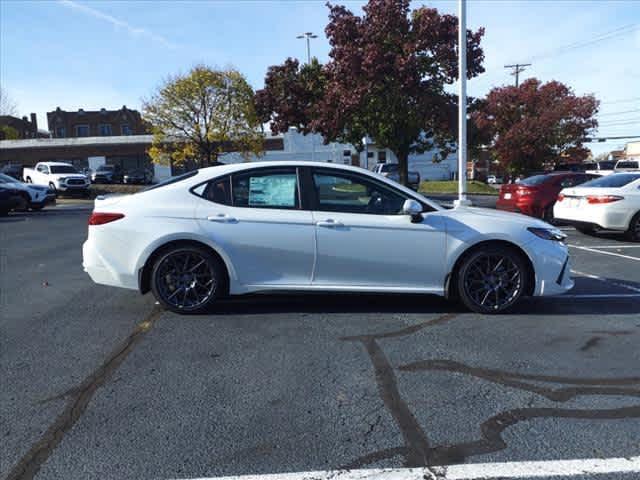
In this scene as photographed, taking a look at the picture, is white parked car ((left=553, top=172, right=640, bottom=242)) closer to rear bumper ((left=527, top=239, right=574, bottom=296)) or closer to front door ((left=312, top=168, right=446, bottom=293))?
rear bumper ((left=527, top=239, right=574, bottom=296))

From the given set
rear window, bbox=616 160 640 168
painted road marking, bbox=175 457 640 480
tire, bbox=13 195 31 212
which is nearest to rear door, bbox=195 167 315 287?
painted road marking, bbox=175 457 640 480

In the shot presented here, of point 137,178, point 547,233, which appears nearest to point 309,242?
point 547,233

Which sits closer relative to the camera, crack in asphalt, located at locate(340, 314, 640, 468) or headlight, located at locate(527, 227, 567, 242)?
crack in asphalt, located at locate(340, 314, 640, 468)

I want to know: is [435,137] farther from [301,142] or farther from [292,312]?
[301,142]

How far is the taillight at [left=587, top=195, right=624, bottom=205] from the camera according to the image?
34.3 ft

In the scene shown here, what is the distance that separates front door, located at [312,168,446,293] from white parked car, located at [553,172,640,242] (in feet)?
22.6

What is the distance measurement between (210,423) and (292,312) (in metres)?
2.40

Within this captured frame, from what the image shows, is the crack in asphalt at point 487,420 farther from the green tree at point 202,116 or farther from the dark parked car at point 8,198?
the green tree at point 202,116

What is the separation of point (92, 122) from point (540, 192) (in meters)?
68.7

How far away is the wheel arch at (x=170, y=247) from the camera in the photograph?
17.3 feet

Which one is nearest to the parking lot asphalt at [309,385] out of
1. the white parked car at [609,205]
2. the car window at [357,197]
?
the car window at [357,197]

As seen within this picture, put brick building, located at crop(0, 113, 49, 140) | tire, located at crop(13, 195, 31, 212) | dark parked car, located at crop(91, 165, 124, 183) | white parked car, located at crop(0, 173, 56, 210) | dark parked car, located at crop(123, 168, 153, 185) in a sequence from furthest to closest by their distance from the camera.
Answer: brick building, located at crop(0, 113, 49, 140)
dark parked car, located at crop(123, 168, 153, 185)
dark parked car, located at crop(91, 165, 124, 183)
white parked car, located at crop(0, 173, 56, 210)
tire, located at crop(13, 195, 31, 212)

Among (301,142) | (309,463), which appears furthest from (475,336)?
(301,142)

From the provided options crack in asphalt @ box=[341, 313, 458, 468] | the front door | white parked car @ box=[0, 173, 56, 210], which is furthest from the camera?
white parked car @ box=[0, 173, 56, 210]
